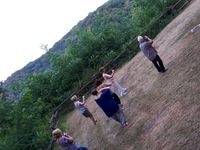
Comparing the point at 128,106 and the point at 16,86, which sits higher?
the point at 16,86

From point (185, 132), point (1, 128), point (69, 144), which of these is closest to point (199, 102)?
point (185, 132)

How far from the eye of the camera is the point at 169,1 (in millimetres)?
30328

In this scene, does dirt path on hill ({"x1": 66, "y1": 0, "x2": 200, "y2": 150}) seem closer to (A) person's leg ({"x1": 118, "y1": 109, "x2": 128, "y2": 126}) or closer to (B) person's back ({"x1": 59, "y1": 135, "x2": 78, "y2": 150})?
(A) person's leg ({"x1": 118, "y1": 109, "x2": 128, "y2": 126})

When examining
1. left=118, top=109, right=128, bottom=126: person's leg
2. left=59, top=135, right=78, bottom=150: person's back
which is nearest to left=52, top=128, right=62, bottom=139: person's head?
left=59, top=135, right=78, bottom=150: person's back

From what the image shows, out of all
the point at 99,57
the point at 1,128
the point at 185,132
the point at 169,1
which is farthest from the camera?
the point at 99,57

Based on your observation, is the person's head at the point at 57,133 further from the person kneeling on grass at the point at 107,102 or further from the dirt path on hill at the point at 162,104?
the dirt path on hill at the point at 162,104

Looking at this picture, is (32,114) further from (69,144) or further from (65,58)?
(65,58)

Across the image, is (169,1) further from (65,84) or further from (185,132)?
(185,132)

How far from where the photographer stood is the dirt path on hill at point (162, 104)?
13359mm

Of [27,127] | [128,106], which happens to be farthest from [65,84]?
[128,106]

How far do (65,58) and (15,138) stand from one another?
1273 cm

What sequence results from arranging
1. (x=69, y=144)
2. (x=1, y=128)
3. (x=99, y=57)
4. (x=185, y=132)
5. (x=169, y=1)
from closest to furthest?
(x=185, y=132) < (x=69, y=144) < (x=1, y=128) < (x=169, y=1) < (x=99, y=57)

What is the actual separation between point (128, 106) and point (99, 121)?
9.30ft

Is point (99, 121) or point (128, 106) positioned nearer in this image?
point (128, 106)
